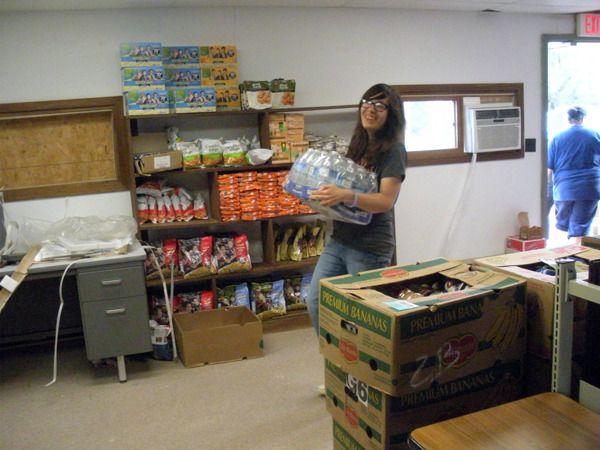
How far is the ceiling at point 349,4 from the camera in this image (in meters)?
3.41

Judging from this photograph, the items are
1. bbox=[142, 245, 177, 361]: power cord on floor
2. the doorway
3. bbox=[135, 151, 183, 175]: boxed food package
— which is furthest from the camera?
the doorway

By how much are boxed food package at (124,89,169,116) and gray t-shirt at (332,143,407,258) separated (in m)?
1.71

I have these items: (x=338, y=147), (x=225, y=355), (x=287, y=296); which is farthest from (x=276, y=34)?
(x=225, y=355)

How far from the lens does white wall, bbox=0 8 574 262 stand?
11.8ft

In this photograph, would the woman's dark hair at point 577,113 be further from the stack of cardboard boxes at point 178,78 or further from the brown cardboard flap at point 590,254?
the brown cardboard flap at point 590,254

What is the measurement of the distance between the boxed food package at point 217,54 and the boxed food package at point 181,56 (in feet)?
0.16

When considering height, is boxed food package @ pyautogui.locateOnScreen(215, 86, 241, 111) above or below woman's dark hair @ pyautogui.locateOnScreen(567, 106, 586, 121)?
above

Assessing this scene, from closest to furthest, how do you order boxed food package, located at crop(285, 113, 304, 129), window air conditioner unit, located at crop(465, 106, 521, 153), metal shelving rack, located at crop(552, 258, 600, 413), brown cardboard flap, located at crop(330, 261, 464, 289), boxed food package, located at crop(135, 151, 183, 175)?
metal shelving rack, located at crop(552, 258, 600, 413)
brown cardboard flap, located at crop(330, 261, 464, 289)
boxed food package, located at crop(135, 151, 183, 175)
boxed food package, located at crop(285, 113, 304, 129)
window air conditioner unit, located at crop(465, 106, 521, 153)

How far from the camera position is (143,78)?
11.5 feet

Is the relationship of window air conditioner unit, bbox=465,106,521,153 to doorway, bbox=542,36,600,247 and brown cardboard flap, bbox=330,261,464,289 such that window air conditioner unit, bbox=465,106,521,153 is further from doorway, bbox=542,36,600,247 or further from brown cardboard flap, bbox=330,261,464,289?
brown cardboard flap, bbox=330,261,464,289

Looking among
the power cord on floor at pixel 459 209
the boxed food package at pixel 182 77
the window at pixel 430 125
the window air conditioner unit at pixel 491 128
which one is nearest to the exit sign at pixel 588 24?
the window air conditioner unit at pixel 491 128

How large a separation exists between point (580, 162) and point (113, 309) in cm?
418

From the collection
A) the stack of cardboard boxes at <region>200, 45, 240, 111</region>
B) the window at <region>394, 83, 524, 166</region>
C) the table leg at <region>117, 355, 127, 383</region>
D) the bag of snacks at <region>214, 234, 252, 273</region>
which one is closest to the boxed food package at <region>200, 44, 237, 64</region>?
the stack of cardboard boxes at <region>200, 45, 240, 111</region>

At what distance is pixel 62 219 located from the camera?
141 inches
